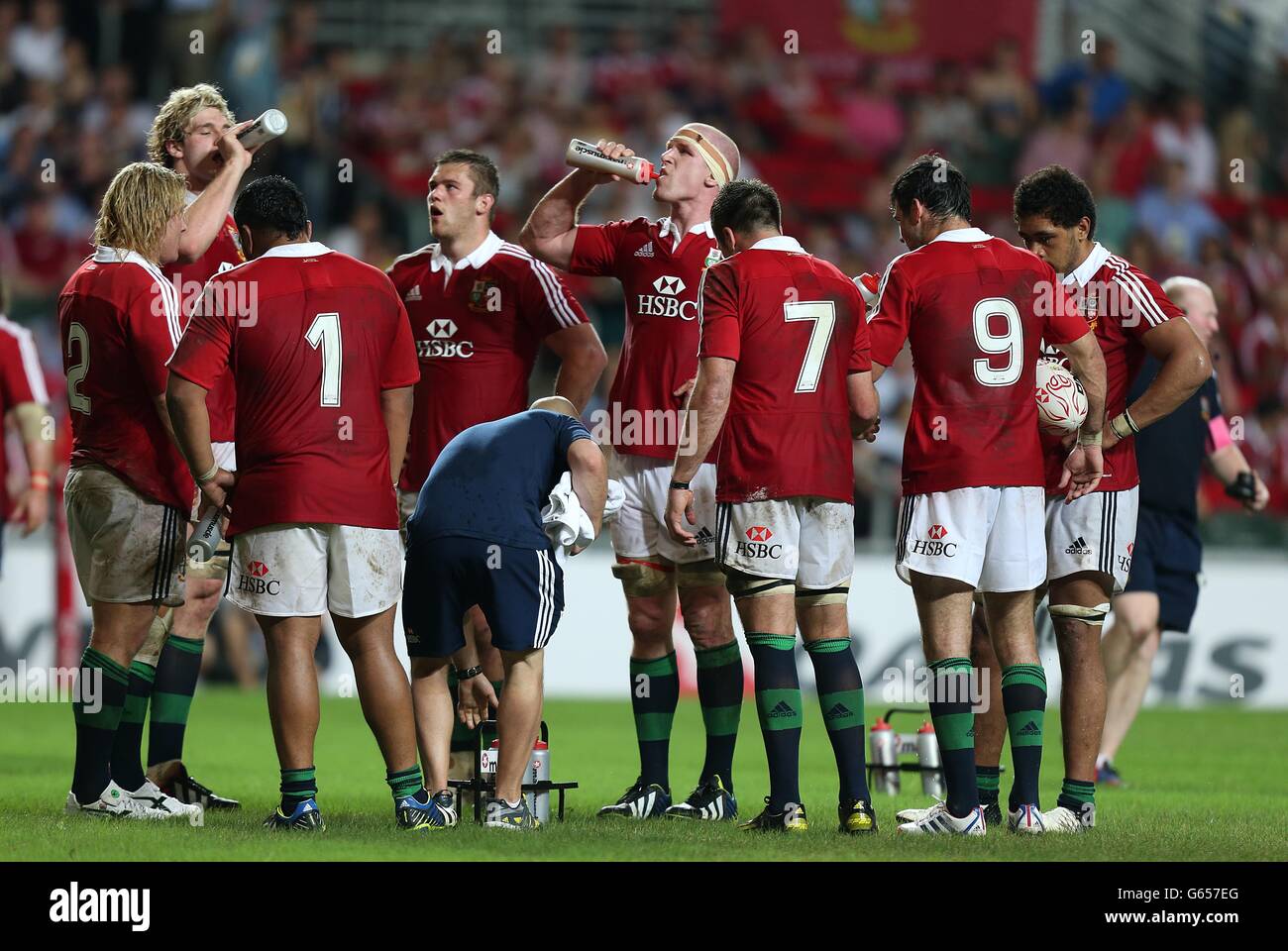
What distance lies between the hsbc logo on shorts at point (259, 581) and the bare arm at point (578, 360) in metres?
1.84

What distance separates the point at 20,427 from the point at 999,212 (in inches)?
498

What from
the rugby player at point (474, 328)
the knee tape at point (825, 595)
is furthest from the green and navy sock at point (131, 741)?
the knee tape at point (825, 595)

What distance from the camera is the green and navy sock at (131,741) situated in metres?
7.73

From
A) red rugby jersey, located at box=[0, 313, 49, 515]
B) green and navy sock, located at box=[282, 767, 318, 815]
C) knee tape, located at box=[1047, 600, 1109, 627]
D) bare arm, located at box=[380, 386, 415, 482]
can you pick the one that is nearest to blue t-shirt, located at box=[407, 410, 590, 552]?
bare arm, located at box=[380, 386, 415, 482]

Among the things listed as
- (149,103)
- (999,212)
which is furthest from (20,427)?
(999,212)

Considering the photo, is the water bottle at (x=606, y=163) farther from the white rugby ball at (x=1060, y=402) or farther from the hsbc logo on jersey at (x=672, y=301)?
the white rugby ball at (x=1060, y=402)

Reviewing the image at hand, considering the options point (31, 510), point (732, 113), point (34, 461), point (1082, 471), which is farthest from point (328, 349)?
point (732, 113)

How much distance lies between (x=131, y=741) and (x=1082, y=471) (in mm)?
4243

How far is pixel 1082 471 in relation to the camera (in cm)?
737

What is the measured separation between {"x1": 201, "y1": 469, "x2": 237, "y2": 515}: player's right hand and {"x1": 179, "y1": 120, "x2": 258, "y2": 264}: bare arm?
52.2 inches

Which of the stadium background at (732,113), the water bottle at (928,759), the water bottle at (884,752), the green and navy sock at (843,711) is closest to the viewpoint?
the green and navy sock at (843,711)

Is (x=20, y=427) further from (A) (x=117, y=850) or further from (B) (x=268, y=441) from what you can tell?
(A) (x=117, y=850)

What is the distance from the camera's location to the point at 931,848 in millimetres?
6297

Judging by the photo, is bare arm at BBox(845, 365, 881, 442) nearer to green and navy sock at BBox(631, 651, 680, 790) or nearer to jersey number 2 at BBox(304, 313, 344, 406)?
green and navy sock at BBox(631, 651, 680, 790)
